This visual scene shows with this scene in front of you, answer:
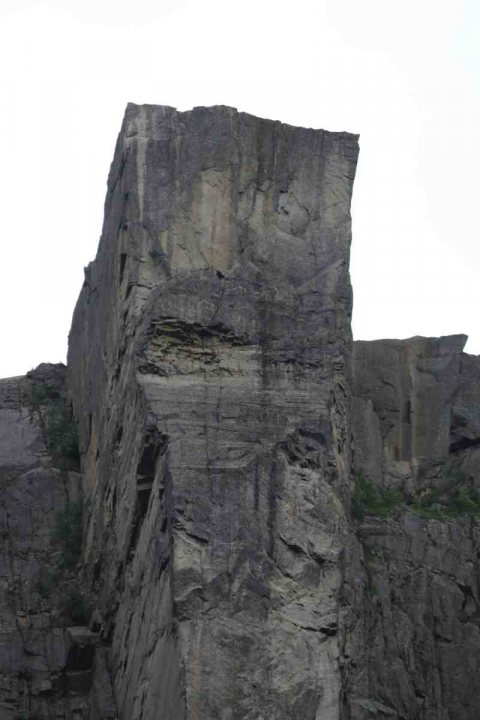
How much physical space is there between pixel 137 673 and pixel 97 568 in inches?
180

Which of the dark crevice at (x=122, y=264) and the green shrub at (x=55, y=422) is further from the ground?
the dark crevice at (x=122, y=264)

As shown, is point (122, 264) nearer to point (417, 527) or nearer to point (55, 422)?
point (55, 422)

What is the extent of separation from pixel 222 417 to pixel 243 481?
1.39 metres

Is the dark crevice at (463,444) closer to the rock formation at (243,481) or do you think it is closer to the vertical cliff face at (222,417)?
the rock formation at (243,481)

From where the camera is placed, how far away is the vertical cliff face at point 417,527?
36469mm

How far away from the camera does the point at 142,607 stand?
34.7 meters

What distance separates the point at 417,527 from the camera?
3853 cm

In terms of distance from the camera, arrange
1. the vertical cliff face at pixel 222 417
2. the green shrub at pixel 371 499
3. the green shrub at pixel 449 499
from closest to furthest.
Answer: the vertical cliff face at pixel 222 417 < the green shrub at pixel 371 499 < the green shrub at pixel 449 499

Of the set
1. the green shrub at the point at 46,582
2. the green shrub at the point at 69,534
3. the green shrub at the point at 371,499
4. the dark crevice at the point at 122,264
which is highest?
the dark crevice at the point at 122,264

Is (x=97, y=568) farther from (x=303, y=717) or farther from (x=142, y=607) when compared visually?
(x=303, y=717)

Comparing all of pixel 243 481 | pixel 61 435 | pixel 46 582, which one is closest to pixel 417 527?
pixel 243 481

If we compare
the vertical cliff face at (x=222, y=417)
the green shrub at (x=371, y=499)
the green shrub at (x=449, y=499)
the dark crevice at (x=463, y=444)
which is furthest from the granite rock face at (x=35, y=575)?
the dark crevice at (x=463, y=444)

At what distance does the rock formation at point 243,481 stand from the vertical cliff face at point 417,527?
43 mm

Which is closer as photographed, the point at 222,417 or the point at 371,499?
the point at 222,417
